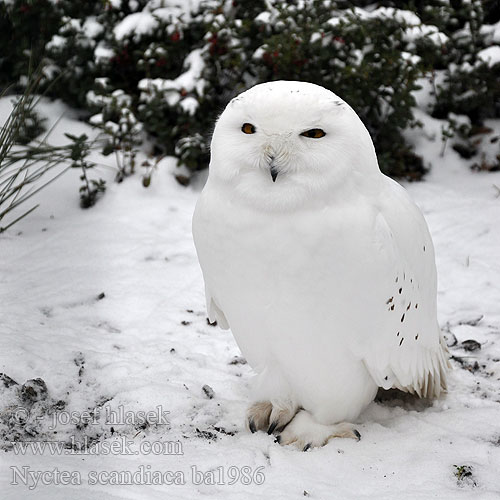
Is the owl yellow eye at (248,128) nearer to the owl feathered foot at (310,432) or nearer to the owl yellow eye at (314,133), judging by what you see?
the owl yellow eye at (314,133)

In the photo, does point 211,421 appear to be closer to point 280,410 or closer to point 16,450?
point 280,410

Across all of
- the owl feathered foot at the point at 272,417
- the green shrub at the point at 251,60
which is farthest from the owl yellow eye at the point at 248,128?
the green shrub at the point at 251,60

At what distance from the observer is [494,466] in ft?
7.34

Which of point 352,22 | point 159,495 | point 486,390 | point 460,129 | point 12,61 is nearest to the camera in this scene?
point 159,495

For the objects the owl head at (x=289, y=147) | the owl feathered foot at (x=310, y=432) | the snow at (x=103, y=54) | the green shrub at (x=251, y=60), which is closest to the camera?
the owl head at (x=289, y=147)

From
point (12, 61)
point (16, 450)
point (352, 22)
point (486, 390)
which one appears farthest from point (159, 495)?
point (12, 61)

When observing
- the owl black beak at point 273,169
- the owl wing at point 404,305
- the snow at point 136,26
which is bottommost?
the owl wing at point 404,305

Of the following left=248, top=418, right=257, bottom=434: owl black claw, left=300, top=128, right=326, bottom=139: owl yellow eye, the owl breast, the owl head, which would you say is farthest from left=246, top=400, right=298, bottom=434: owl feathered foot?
left=300, top=128, right=326, bottom=139: owl yellow eye

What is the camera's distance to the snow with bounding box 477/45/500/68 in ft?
16.4

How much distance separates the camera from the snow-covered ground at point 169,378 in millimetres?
2141

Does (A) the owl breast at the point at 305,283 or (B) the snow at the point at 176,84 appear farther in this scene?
(B) the snow at the point at 176,84

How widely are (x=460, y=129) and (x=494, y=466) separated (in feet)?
11.5

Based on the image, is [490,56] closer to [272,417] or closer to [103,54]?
[103,54]

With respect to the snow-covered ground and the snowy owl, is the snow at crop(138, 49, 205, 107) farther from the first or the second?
the snowy owl
